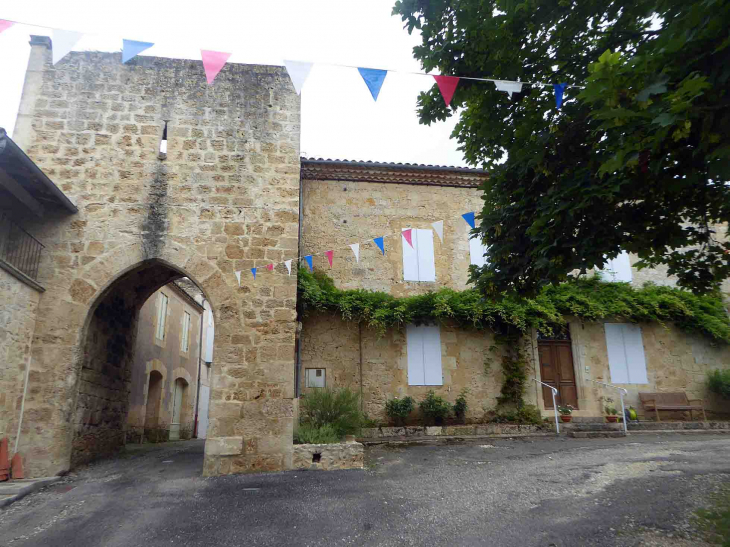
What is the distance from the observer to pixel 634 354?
35.4 feet

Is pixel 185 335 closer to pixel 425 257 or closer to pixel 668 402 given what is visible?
pixel 425 257

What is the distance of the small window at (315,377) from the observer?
377 inches

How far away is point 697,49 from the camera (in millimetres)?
2770

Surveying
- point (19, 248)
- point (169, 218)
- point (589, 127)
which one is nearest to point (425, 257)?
point (169, 218)

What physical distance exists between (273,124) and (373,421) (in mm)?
5621

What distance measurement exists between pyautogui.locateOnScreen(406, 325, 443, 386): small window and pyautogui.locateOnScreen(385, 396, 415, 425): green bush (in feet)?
1.48

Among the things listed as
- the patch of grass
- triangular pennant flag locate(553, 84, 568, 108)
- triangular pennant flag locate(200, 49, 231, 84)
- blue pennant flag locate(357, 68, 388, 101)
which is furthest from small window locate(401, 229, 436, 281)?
the patch of grass

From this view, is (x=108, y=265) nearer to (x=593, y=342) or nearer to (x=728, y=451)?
(x=728, y=451)

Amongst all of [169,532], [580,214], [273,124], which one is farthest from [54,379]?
[580,214]

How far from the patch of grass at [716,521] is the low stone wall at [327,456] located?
3.62 metres

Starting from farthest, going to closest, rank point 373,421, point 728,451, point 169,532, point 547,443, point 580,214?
1. point 373,421
2. point 547,443
3. point 728,451
4. point 169,532
5. point 580,214

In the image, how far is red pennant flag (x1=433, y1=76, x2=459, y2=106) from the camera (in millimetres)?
4566

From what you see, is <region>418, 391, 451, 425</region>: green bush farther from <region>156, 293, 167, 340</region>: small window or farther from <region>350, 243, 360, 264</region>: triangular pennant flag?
<region>156, 293, 167, 340</region>: small window

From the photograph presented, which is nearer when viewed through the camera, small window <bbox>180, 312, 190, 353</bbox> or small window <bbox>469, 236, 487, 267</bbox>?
small window <bbox>469, 236, 487, 267</bbox>
